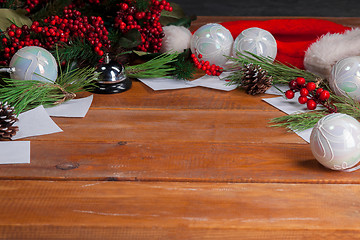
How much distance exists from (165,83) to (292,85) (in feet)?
1.16

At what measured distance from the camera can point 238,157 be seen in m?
0.88

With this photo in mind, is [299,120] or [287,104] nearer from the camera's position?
[299,120]

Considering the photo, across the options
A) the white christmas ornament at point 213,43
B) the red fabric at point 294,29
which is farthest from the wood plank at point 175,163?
the red fabric at point 294,29

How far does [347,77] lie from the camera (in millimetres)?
1085

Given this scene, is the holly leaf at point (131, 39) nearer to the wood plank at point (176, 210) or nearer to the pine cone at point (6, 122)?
the pine cone at point (6, 122)

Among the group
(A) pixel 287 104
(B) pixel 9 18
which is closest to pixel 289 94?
(A) pixel 287 104

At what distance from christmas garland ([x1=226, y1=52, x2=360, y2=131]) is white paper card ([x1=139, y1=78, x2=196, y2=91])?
13 cm

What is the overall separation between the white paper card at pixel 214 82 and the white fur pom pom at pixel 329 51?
22 cm

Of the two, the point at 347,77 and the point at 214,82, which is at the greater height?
the point at 347,77

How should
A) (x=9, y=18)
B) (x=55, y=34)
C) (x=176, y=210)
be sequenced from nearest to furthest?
(x=176, y=210) < (x=55, y=34) < (x=9, y=18)

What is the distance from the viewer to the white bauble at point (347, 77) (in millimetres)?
1082

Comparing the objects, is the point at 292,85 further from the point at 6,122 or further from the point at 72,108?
the point at 6,122

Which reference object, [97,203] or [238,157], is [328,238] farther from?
[97,203]

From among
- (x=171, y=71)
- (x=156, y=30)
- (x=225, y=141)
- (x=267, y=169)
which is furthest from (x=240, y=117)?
(x=156, y=30)
